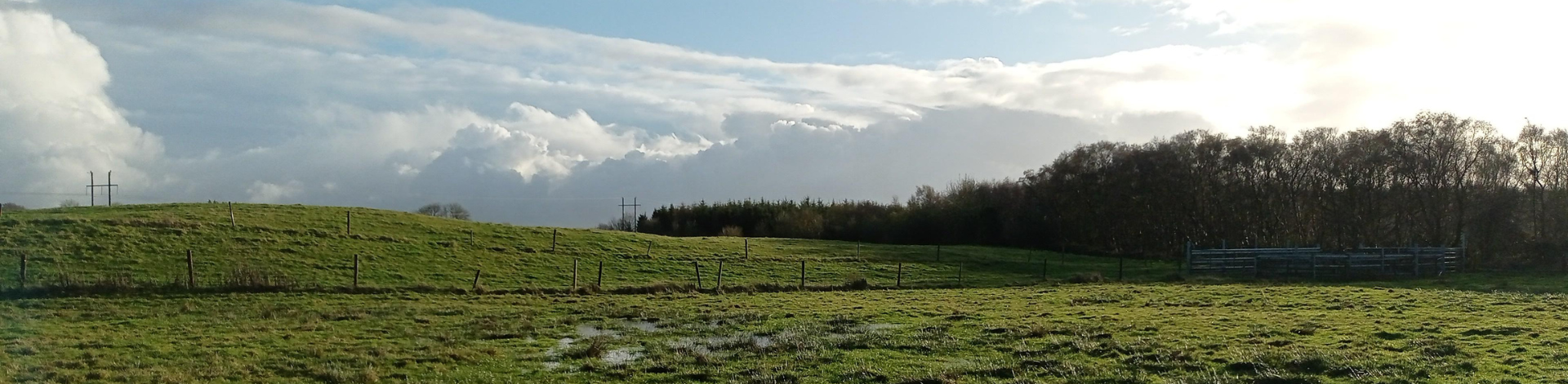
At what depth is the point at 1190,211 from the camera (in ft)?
263

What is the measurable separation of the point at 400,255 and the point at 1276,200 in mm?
62779

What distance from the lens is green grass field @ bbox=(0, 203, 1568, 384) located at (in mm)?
15891

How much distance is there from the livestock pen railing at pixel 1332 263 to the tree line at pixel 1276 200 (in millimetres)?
7427

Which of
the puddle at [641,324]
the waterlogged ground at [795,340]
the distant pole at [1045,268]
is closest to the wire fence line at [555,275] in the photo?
the distant pole at [1045,268]

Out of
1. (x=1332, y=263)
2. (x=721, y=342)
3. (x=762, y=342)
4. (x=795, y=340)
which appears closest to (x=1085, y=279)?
(x=1332, y=263)

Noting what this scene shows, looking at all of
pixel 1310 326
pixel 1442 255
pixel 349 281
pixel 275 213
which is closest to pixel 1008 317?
pixel 1310 326

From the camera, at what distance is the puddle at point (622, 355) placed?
17828 millimetres

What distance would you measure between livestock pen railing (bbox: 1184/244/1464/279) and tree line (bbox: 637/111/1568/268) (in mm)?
7427

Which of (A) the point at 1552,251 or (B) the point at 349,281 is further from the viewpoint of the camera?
(A) the point at 1552,251

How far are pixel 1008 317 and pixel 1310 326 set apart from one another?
24.1 ft

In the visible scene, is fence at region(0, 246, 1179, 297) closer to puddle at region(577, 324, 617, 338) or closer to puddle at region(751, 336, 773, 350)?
puddle at region(577, 324, 617, 338)

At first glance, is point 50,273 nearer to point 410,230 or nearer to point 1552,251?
point 410,230

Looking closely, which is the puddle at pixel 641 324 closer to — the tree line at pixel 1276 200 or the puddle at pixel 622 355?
the puddle at pixel 622 355

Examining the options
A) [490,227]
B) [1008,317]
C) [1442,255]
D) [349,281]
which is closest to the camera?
[1008,317]
